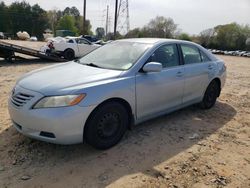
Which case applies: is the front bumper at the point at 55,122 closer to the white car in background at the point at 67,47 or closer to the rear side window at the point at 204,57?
the rear side window at the point at 204,57

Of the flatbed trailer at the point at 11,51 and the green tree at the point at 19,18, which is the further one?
the green tree at the point at 19,18

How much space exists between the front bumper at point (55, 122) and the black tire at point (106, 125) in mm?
124

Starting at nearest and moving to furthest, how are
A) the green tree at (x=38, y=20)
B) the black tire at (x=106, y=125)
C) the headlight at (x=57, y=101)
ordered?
the headlight at (x=57, y=101), the black tire at (x=106, y=125), the green tree at (x=38, y=20)

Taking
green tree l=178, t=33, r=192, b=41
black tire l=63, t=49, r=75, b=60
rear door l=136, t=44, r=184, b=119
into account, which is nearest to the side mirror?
rear door l=136, t=44, r=184, b=119

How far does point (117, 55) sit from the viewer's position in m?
4.53

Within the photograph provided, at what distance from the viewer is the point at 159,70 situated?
413cm

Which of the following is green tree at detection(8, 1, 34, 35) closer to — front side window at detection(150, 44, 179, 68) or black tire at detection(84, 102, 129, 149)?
front side window at detection(150, 44, 179, 68)

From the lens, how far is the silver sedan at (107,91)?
3.36 metres

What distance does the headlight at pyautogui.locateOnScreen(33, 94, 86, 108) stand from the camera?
3.33 m

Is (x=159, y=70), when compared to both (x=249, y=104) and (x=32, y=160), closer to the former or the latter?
(x=32, y=160)

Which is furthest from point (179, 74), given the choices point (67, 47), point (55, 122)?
point (67, 47)

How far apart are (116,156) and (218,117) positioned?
2760 millimetres

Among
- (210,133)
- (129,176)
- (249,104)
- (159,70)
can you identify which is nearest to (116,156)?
(129,176)

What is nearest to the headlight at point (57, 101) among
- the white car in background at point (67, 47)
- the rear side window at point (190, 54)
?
the rear side window at point (190, 54)
